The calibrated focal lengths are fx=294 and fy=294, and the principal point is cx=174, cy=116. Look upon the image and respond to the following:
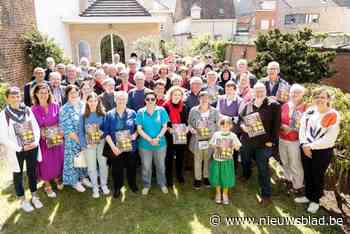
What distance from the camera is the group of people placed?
4.27 metres

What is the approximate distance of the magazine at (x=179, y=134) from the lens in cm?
489

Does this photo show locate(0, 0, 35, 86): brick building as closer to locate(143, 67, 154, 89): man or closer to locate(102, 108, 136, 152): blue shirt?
locate(143, 67, 154, 89): man

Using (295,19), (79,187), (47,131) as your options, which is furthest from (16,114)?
(295,19)

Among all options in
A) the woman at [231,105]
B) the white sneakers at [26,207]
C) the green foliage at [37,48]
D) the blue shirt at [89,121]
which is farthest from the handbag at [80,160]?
the green foliage at [37,48]

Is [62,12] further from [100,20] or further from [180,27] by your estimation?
[180,27]

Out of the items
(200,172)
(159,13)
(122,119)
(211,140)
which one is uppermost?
(159,13)

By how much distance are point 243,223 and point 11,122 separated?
3.67 metres

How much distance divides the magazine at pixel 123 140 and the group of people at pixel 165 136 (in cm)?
2

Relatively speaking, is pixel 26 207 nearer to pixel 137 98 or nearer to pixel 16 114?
pixel 16 114

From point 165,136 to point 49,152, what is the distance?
75.8 inches

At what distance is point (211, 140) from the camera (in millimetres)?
4699

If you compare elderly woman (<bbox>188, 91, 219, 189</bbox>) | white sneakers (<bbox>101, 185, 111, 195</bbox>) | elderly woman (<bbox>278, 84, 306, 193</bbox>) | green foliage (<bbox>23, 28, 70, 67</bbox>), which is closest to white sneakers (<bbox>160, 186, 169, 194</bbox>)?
elderly woman (<bbox>188, 91, 219, 189</bbox>)

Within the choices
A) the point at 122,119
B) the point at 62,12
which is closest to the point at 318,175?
the point at 122,119

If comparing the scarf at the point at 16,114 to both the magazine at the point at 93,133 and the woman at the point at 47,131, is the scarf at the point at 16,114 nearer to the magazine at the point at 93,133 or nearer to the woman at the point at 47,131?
the woman at the point at 47,131
